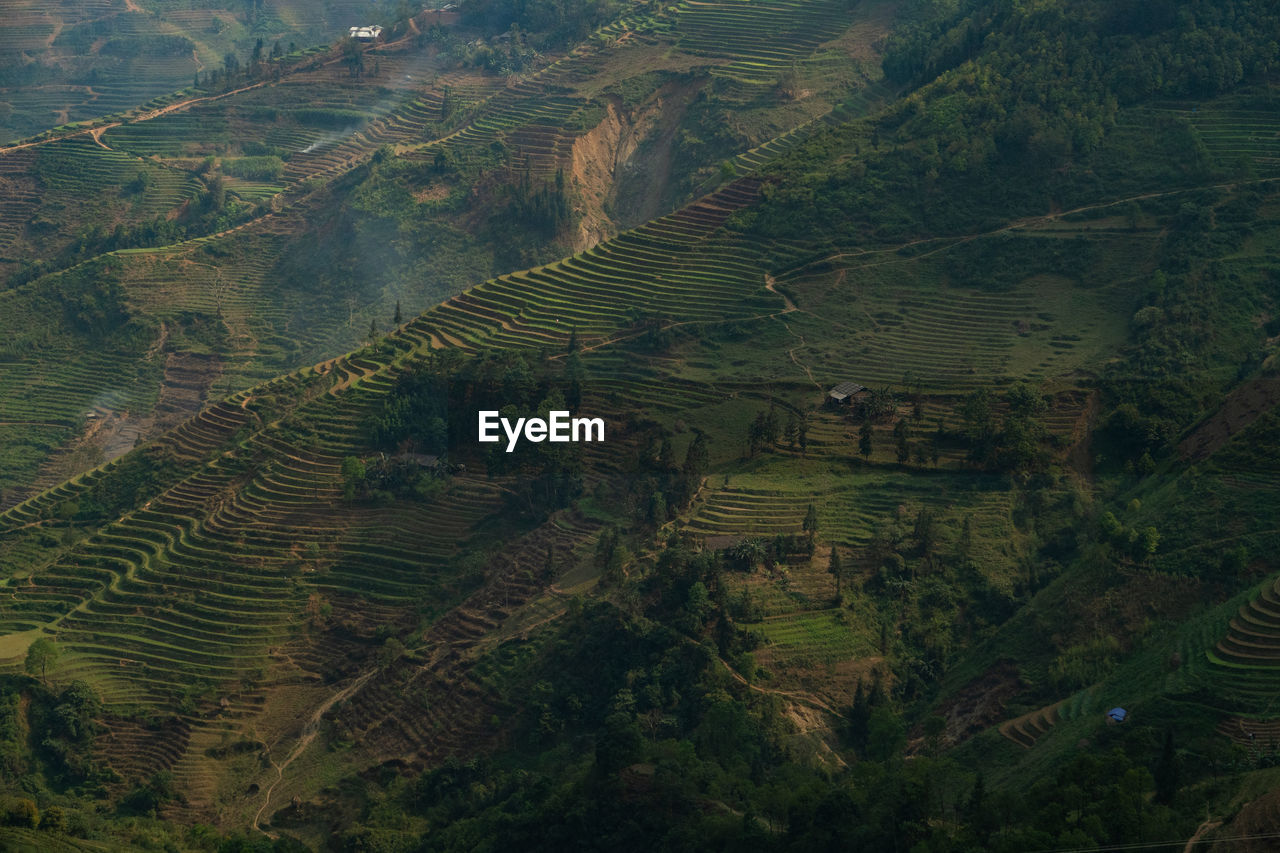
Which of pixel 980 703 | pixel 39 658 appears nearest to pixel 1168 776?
pixel 980 703

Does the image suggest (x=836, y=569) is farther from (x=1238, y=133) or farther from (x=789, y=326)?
(x=1238, y=133)

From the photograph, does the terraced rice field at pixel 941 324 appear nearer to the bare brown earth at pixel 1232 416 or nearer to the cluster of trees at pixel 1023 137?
the cluster of trees at pixel 1023 137

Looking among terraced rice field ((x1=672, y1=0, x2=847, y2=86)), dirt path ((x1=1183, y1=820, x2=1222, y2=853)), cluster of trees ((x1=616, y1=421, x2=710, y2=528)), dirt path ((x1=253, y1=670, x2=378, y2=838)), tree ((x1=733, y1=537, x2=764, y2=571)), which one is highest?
terraced rice field ((x1=672, y1=0, x2=847, y2=86))

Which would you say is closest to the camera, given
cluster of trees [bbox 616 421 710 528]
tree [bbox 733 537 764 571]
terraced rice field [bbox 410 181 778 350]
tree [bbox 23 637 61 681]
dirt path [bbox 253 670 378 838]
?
dirt path [bbox 253 670 378 838]

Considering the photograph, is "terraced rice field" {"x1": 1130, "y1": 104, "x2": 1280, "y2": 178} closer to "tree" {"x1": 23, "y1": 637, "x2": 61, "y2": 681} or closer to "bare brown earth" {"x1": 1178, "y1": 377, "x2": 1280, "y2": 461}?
"bare brown earth" {"x1": 1178, "y1": 377, "x2": 1280, "y2": 461}

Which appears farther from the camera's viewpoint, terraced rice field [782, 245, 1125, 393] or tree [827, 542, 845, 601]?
terraced rice field [782, 245, 1125, 393]

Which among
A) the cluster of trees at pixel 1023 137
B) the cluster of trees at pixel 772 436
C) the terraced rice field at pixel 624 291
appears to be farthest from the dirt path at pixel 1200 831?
the cluster of trees at pixel 1023 137

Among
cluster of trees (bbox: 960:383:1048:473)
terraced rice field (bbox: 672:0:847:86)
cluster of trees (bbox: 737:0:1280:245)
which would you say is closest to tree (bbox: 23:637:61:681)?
cluster of trees (bbox: 960:383:1048:473)

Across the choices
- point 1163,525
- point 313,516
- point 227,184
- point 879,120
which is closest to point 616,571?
point 313,516
